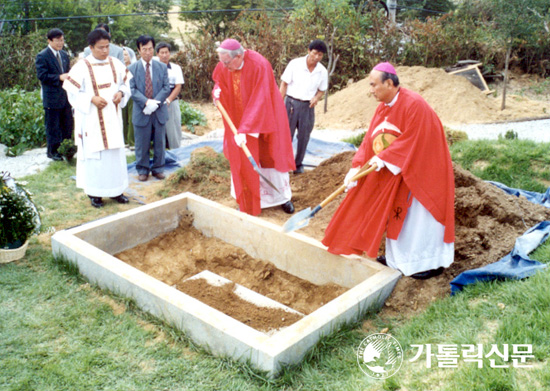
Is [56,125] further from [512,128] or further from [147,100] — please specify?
[512,128]

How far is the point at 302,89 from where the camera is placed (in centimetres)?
734

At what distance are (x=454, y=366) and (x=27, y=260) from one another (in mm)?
3907

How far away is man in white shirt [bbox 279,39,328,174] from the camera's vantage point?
7.32m

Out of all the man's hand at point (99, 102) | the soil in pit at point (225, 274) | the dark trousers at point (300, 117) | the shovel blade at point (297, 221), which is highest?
the man's hand at point (99, 102)

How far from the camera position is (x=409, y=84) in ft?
41.4

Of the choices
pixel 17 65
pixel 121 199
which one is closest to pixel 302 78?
pixel 121 199

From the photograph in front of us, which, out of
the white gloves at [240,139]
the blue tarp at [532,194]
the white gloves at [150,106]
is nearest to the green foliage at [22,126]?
the white gloves at [150,106]

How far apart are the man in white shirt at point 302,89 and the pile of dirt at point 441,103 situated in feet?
13.1

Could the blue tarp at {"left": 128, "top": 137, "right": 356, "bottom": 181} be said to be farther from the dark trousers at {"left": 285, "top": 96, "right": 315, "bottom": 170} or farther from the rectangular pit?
the rectangular pit

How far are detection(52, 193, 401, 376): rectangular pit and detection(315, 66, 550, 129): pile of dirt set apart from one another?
6511mm

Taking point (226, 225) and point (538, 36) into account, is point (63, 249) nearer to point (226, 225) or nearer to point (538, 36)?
point (226, 225)

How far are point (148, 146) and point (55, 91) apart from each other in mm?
1838

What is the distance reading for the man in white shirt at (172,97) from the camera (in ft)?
25.7

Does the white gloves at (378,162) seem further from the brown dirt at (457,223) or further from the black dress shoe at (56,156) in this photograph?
the black dress shoe at (56,156)
